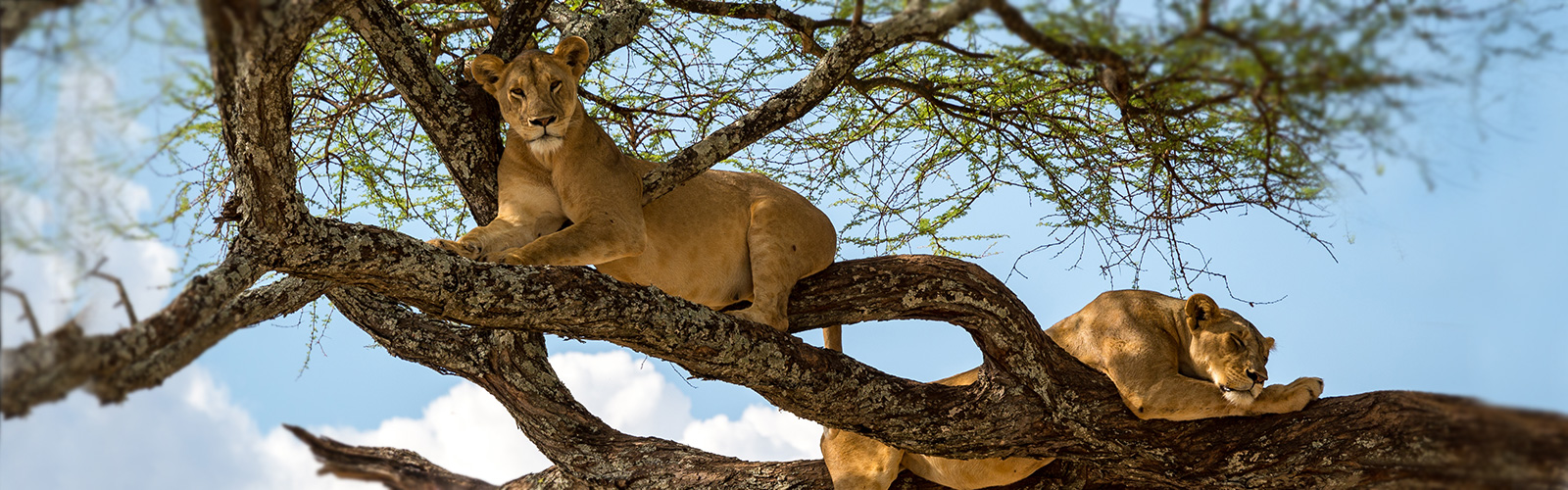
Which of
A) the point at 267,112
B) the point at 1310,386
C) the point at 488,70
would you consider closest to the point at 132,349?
the point at 267,112

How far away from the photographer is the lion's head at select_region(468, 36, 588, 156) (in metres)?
4.36

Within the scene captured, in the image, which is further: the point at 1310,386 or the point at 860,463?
the point at 860,463

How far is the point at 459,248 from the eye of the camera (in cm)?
394

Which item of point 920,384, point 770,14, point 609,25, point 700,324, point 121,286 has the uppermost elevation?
point 609,25

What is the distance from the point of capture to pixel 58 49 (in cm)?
196

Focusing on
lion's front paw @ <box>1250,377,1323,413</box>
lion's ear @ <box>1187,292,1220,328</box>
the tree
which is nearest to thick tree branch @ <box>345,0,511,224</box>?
the tree

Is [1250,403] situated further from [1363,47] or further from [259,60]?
[259,60]

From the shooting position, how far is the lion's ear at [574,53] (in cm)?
445

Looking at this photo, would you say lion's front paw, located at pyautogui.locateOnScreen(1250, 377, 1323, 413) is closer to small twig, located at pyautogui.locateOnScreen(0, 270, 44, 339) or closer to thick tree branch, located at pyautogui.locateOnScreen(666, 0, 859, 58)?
thick tree branch, located at pyautogui.locateOnScreen(666, 0, 859, 58)

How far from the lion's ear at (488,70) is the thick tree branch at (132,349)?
1.44 metres

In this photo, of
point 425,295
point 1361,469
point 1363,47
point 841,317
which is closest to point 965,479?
point 841,317

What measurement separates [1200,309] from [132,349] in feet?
12.5

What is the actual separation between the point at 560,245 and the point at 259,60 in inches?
59.2

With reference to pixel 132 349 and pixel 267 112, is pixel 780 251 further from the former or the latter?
pixel 132 349
